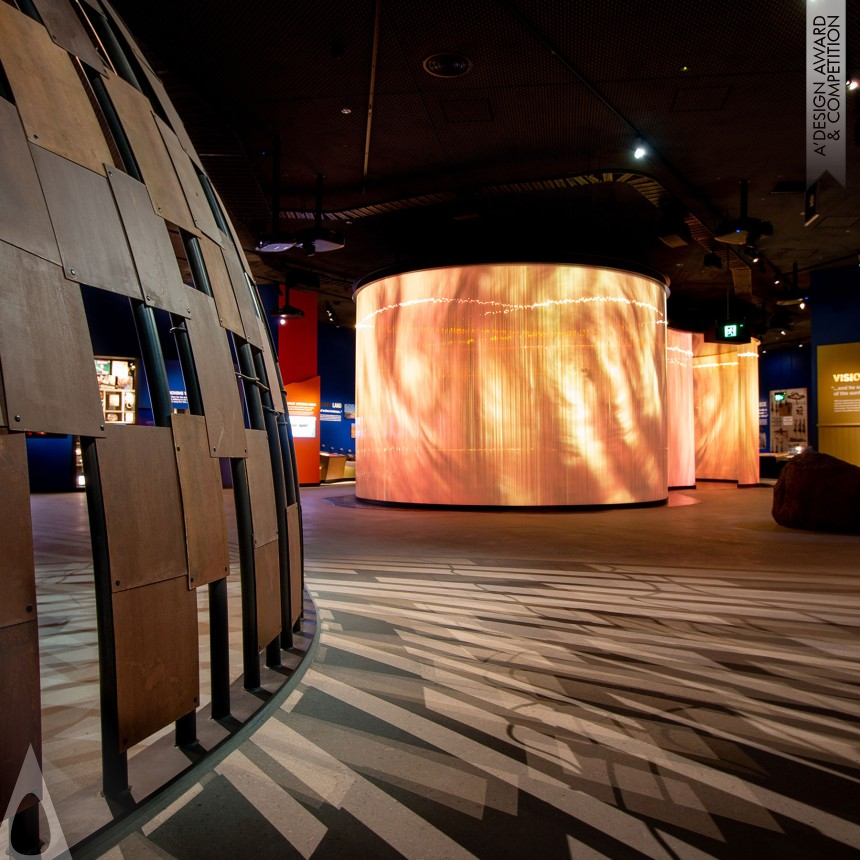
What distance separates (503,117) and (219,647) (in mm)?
6518

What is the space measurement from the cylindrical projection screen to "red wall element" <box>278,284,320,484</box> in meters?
4.98

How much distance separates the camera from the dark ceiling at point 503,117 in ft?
17.8

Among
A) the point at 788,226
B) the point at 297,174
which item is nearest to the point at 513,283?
the point at 297,174

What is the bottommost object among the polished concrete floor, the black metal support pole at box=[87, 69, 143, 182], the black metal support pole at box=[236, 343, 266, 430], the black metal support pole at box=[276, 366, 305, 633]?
the polished concrete floor

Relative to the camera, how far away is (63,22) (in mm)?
1876

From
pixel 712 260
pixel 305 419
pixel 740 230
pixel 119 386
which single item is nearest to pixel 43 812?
pixel 740 230

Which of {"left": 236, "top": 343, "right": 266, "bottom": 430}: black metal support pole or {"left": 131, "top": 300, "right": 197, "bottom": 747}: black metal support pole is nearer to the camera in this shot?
{"left": 131, "top": 300, "right": 197, "bottom": 747}: black metal support pole

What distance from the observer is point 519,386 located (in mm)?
9477

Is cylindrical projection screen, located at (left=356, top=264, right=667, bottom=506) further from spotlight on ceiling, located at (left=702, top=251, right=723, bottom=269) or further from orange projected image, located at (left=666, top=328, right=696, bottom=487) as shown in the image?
orange projected image, located at (left=666, top=328, right=696, bottom=487)

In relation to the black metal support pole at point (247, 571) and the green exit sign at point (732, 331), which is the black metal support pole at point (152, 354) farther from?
the green exit sign at point (732, 331)

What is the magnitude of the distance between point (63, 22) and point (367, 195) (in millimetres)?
7717

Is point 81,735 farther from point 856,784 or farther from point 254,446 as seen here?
point 856,784

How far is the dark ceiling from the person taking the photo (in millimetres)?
5418

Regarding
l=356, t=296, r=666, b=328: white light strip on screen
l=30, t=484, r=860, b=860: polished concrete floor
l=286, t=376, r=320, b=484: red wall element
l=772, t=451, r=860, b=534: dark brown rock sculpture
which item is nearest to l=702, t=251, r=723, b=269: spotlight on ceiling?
l=356, t=296, r=666, b=328: white light strip on screen
